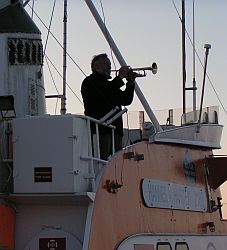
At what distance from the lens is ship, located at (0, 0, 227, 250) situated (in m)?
8.52

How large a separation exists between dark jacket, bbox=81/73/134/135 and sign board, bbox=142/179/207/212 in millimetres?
1039

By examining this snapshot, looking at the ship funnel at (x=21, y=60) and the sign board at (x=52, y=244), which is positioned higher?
the ship funnel at (x=21, y=60)

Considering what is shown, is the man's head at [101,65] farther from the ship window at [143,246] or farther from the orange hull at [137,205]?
the ship window at [143,246]

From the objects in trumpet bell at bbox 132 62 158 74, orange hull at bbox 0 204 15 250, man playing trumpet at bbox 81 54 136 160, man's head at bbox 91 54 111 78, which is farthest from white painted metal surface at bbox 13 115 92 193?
trumpet bell at bbox 132 62 158 74

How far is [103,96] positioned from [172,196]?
2.06 meters

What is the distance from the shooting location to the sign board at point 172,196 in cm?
1011

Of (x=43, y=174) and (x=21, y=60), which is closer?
(x=43, y=174)

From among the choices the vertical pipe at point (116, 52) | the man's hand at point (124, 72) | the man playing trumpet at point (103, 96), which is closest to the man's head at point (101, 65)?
the man playing trumpet at point (103, 96)

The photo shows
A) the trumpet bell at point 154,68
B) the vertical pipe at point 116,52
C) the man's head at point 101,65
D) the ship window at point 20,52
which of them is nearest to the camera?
the man's head at point 101,65

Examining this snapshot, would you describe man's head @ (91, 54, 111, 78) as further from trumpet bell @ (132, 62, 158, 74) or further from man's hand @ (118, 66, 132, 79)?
trumpet bell @ (132, 62, 158, 74)

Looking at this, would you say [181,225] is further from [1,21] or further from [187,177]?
[1,21]

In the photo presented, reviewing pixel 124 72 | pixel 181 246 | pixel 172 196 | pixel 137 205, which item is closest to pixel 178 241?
pixel 181 246

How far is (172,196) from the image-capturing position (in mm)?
10898

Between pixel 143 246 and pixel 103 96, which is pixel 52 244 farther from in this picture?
pixel 103 96
